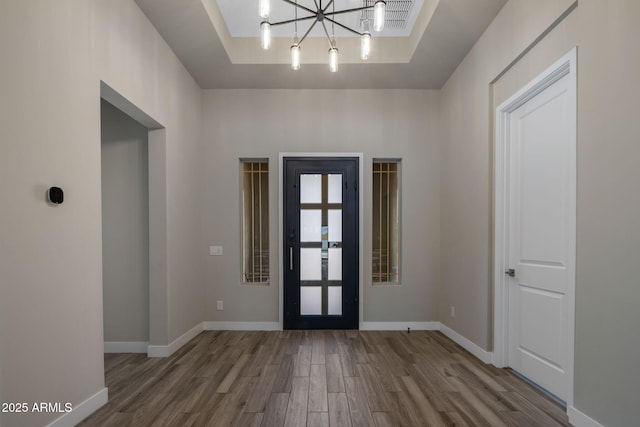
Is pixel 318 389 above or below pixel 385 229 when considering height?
below

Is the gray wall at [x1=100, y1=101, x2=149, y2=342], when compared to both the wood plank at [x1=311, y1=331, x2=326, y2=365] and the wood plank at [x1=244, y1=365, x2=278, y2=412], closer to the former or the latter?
the wood plank at [x1=244, y1=365, x2=278, y2=412]

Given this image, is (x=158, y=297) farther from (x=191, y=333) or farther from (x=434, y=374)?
(x=434, y=374)

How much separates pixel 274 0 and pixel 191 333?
382 centimetres

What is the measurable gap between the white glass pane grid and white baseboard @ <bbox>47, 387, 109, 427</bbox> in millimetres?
2406

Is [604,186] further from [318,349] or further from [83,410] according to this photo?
[83,410]

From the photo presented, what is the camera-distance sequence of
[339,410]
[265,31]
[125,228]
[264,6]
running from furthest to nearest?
[125,228] < [265,31] < [339,410] < [264,6]

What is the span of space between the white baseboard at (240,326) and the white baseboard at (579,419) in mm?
3125

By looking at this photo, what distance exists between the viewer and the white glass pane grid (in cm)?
439

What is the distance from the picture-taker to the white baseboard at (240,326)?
14.3ft

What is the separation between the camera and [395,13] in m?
3.44

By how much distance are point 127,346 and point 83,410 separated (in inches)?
55.0

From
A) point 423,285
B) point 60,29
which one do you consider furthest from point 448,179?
point 60,29

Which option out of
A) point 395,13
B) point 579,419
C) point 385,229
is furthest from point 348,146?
point 579,419

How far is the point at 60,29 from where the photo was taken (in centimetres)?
203
